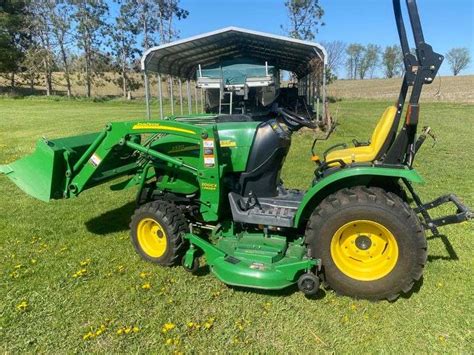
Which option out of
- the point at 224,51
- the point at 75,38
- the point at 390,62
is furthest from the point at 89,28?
the point at 390,62

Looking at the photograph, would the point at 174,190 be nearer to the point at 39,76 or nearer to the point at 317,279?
the point at 317,279

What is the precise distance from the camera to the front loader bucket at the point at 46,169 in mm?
4215

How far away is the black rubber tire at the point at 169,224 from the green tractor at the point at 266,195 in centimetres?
1

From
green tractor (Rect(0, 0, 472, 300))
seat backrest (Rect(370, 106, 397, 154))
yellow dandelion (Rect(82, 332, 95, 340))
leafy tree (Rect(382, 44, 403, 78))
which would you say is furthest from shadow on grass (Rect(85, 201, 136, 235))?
leafy tree (Rect(382, 44, 403, 78))

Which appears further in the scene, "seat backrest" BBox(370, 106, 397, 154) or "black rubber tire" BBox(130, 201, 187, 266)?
"black rubber tire" BBox(130, 201, 187, 266)

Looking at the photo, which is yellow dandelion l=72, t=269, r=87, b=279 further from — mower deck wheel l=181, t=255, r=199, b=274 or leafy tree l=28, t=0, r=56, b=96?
leafy tree l=28, t=0, r=56, b=96

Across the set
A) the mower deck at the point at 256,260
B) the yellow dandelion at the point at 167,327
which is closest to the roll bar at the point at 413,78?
the mower deck at the point at 256,260

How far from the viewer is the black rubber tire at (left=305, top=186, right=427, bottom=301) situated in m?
3.16

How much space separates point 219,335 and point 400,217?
1.63 m

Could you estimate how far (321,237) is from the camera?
335cm

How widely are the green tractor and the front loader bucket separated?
11 mm

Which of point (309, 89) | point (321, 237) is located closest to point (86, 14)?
point (309, 89)

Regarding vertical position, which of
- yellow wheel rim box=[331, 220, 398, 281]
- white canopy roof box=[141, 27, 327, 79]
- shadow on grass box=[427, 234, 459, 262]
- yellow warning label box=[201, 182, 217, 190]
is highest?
white canopy roof box=[141, 27, 327, 79]

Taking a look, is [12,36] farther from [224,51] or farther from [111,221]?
[111,221]
